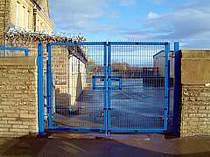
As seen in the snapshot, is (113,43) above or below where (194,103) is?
above

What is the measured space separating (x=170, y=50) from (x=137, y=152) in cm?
293

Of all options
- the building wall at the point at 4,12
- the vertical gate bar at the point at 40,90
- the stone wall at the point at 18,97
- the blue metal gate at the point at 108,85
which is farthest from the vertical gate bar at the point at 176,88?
the building wall at the point at 4,12

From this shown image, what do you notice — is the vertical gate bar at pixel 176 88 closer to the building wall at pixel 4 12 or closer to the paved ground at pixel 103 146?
the paved ground at pixel 103 146

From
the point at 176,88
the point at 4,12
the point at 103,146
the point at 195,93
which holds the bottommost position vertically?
the point at 103,146

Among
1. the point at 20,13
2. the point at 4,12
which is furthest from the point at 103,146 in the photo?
the point at 20,13

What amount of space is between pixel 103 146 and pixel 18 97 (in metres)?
2.56

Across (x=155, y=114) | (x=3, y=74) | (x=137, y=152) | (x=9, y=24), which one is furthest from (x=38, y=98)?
(x=9, y=24)

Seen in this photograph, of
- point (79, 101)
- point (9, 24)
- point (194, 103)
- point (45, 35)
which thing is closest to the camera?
point (194, 103)

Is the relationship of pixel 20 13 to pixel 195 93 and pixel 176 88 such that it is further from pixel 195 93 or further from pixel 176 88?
pixel 195 93

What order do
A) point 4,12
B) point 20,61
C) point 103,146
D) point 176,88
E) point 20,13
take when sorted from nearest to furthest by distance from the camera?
point 103,146 < point 20,61 < point 176,88 < point 4,12 < point 20,13

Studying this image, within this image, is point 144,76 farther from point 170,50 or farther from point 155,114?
point 155,114

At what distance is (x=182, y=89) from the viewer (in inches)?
337

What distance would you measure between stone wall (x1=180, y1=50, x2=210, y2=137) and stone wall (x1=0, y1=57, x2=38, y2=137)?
3.69 meters

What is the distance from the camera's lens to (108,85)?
889 cm
